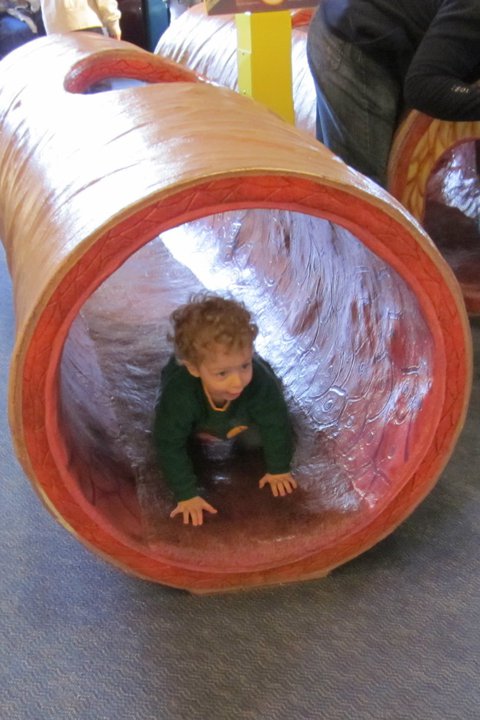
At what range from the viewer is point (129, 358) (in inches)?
84.7

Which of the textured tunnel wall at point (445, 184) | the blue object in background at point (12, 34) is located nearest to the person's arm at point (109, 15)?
the blue object in background at point (12, 34)

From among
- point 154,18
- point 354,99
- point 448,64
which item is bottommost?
point 154,18

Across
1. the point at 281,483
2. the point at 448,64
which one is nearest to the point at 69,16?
the point at 448,64

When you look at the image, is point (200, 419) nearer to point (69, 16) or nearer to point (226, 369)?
point (226, 369)

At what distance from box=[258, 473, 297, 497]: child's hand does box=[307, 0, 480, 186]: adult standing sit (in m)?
0.90

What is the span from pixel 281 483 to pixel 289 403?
309 millimetres

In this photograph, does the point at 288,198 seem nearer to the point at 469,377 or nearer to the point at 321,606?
the point at 469,377

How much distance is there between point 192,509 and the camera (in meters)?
1.54

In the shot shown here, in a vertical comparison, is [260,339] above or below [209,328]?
below

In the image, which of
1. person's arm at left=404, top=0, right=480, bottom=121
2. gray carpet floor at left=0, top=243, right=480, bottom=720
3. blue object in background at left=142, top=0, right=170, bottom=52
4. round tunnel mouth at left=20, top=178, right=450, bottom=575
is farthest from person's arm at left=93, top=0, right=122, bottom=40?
gray carpet floor at left=0, top=243, right=480, bottom=720

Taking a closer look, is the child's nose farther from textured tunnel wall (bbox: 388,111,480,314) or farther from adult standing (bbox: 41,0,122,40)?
adult standing (bbox: 41,0,122,40)

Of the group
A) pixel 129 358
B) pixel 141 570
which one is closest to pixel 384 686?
pixel 141 570

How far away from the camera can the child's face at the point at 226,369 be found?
146cm

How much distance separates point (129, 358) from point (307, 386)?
52 cm
